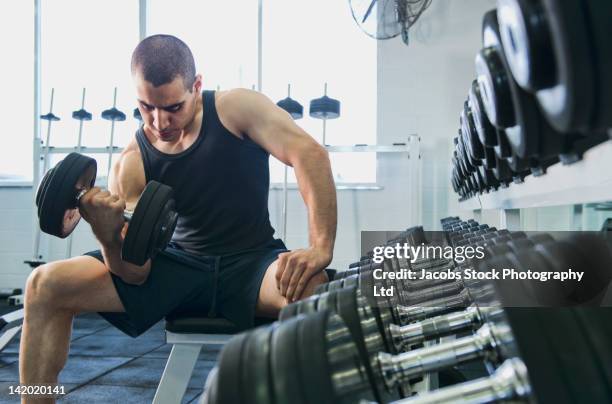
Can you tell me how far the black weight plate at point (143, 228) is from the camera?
1191 millimetres

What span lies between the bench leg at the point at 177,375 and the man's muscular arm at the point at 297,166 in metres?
0.32

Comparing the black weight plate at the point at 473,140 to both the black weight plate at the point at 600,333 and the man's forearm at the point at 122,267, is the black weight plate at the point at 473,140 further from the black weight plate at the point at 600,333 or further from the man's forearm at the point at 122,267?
the man's forearm at the point at 122,267

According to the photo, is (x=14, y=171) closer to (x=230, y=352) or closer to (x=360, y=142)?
(x=360, y=142)

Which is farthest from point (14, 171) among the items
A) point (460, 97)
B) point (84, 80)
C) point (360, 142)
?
point (460, 97)

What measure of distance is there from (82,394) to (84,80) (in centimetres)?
282

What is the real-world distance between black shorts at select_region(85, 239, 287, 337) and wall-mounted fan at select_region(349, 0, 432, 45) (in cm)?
227

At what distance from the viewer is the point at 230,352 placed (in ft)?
1.53

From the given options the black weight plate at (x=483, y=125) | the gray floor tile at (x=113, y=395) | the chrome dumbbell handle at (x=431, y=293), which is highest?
the black weight plate at (x=483, y=125)

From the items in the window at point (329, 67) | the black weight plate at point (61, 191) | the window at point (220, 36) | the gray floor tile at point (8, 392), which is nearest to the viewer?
the black weight plate at point (61, 191)

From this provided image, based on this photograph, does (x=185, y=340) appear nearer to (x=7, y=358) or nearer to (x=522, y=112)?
(x=522, y=112)

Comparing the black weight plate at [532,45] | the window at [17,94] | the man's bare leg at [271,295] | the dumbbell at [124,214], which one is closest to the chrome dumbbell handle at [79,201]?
the dumbbell at [124,214]

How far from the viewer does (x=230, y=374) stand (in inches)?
17.4

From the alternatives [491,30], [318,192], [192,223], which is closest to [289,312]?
[491,30]

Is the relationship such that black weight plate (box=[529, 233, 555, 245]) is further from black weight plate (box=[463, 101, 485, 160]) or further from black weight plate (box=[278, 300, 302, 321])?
black weight plate (box=[278, 300, 302, 321])
